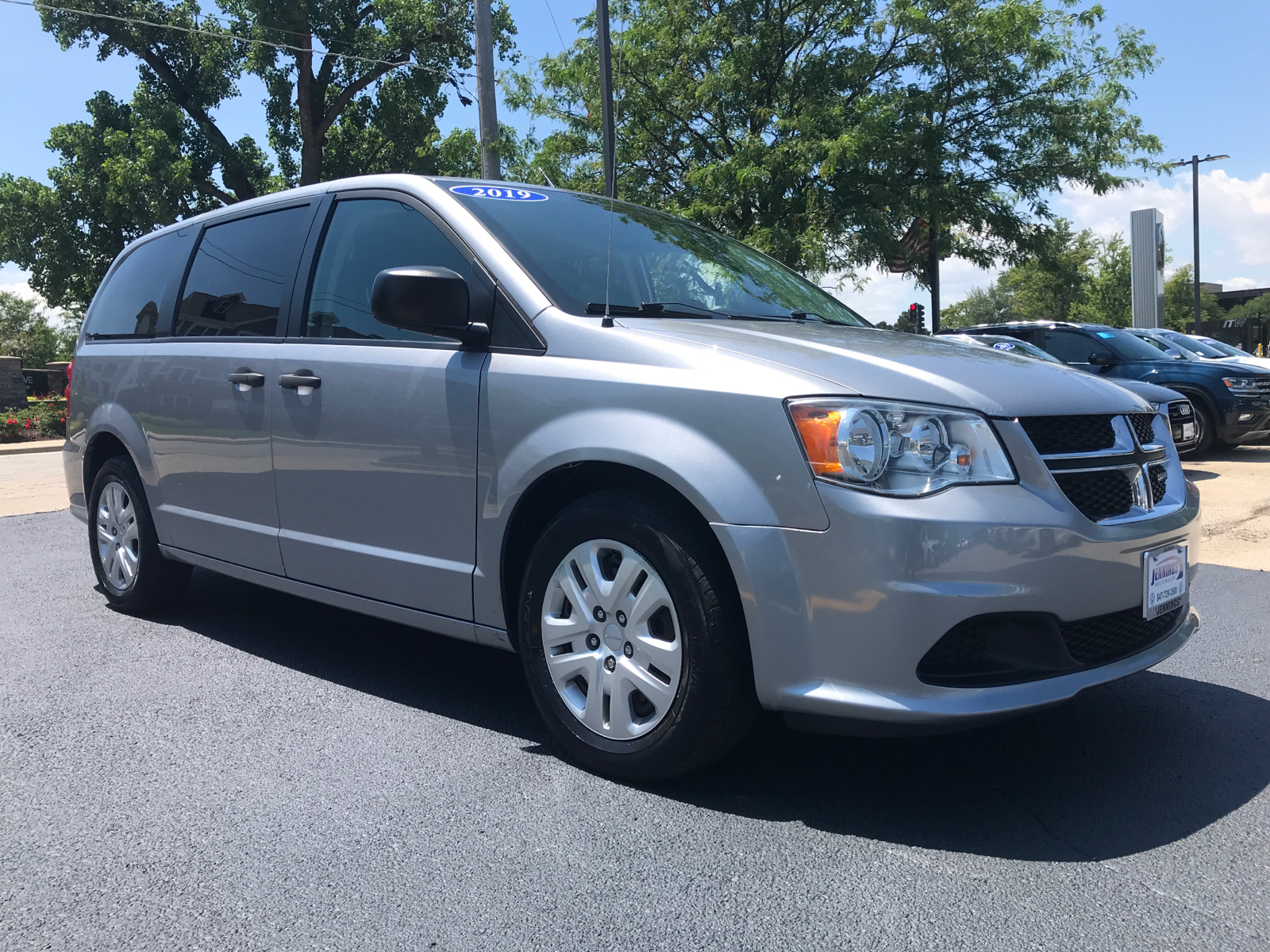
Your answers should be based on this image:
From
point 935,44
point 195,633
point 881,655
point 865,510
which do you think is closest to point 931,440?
point 865,510

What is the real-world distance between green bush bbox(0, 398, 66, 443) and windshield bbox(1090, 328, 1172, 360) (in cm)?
1559

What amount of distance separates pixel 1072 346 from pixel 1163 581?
11112 mm

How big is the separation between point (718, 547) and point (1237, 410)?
11929 mm

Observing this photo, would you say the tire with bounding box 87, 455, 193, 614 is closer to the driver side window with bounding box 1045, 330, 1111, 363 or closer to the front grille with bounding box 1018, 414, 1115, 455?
the front grille with bounding box 1018, 414, 1115, 455

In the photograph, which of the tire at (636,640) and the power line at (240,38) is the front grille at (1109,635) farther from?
the power line at (240,38)

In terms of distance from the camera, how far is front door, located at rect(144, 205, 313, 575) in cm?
416

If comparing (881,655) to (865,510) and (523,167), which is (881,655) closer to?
(865,510)

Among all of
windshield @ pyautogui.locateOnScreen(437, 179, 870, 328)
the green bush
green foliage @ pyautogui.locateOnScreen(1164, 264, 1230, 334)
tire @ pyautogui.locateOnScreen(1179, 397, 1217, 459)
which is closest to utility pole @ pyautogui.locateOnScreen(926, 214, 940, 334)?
tire @ pyautogui.locateOnScreen(1179, 397, 1217, 459)

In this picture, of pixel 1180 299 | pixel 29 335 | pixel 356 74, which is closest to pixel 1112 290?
pixel 1180 299

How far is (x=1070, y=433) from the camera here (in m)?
2.86

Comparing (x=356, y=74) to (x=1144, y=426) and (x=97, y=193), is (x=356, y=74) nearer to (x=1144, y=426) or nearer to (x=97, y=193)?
(x=97, y=193)

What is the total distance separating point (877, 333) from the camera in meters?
3.73

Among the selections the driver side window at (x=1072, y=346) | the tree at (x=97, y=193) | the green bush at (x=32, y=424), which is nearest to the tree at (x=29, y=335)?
→ the tree at (x=97, y=193)

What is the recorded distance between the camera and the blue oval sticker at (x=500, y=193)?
12.4 feet
